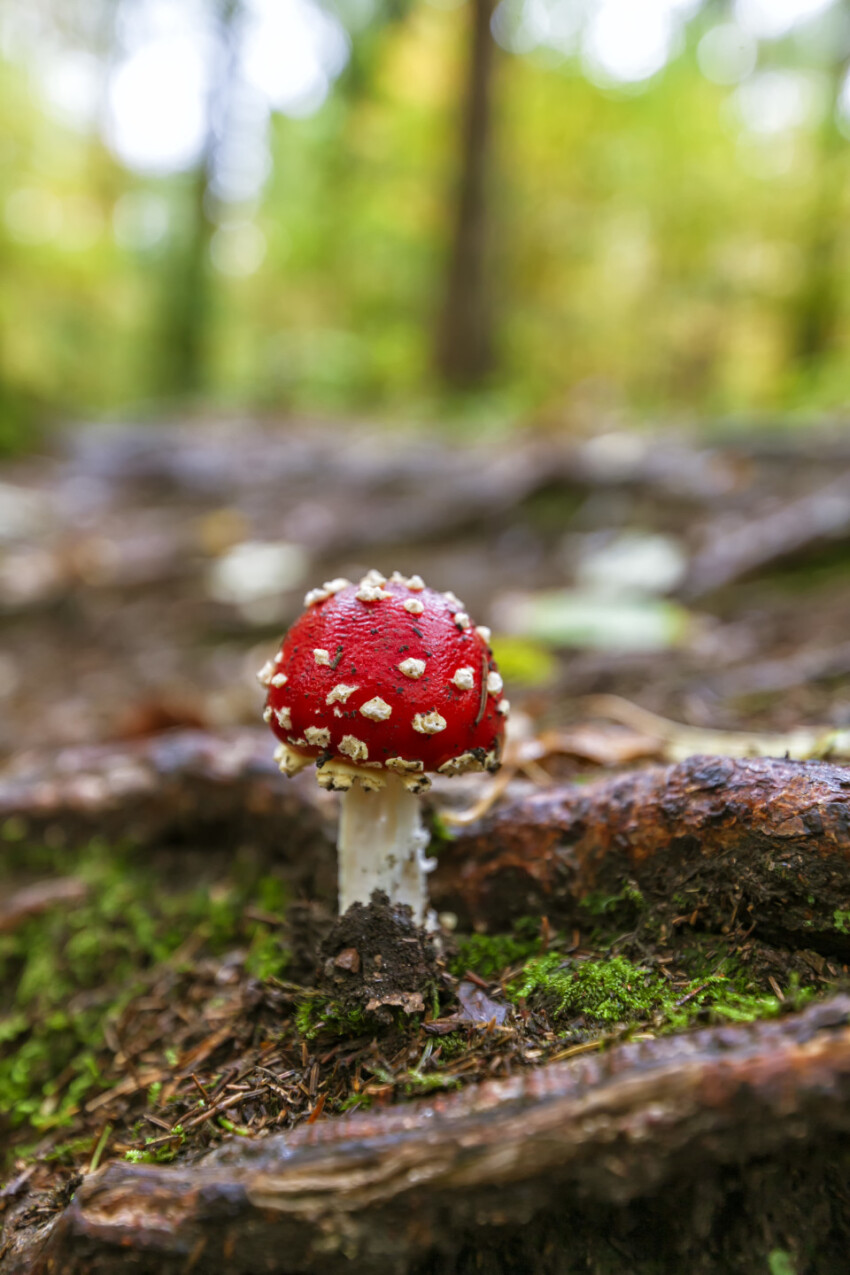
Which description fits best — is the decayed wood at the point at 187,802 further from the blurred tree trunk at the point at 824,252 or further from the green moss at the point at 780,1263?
the blurred tree trunk at the point at 824,252

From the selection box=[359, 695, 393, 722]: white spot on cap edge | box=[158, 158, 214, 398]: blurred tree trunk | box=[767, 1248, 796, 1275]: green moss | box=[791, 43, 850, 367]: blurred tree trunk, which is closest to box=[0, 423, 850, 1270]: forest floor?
box=[767, 1248, 796, 1275]: green moss

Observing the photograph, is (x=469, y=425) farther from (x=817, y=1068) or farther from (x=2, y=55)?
(x=2, y=55)

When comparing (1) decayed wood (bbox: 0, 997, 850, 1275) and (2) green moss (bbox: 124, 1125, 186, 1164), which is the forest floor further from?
(1) decayed wood (bbox: 0, 997, 850, 1275)

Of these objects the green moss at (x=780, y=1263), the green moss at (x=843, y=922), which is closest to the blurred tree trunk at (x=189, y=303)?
the green moss at (x=843, y=922)

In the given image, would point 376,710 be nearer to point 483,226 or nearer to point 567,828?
point 567,828

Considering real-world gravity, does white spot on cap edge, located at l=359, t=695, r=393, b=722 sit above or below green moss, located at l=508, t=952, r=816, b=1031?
above

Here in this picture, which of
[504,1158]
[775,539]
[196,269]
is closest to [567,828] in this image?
[504,1158]
